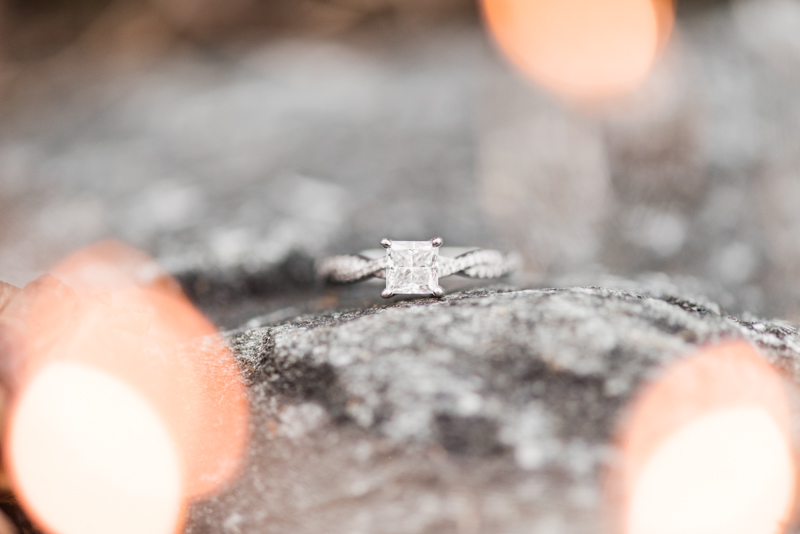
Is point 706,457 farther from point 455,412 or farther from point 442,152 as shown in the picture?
point 442,152

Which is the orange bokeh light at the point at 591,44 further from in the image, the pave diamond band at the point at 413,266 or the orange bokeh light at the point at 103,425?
the orange bokeh light at the point at 103,425

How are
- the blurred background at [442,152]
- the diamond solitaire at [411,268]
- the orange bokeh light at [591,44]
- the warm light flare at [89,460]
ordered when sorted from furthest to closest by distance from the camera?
1. the orange bokeh light at [591,44]
2. the blurred background at [442,152]
3. the diamond solitaire at [411,268]
4. the warm light flare at [89,460]

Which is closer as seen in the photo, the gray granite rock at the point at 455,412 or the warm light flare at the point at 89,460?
the gray granite rock at the point at 455,412

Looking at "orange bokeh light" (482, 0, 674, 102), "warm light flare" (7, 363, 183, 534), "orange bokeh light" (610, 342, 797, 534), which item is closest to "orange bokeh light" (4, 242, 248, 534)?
"warm light flare" (7, 363, 183, 534)

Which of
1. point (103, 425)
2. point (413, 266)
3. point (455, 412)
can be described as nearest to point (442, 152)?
point (413, 266)

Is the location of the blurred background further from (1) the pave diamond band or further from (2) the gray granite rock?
(2) the gray granite rock

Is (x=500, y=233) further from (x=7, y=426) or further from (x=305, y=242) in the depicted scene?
(x=7, y=426)

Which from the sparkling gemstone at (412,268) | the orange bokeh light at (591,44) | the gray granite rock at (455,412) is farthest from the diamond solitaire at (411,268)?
the orange bokeh light at (591,44)
